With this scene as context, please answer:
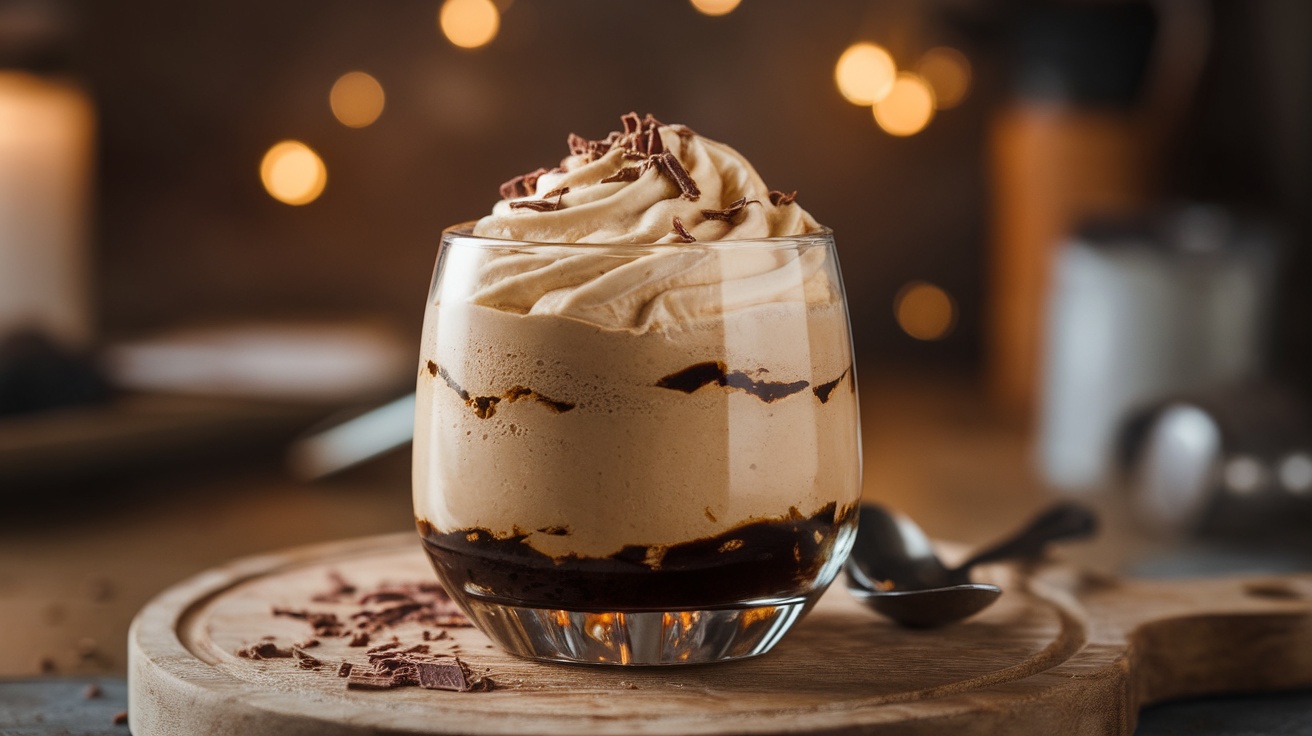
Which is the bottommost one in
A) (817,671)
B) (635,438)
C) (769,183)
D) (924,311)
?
(924,311)

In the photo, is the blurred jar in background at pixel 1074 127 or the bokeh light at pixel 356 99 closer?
the blurred jar in background at pixel 1074 127

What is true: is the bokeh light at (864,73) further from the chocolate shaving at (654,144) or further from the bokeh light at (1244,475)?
the chocolate shaving at (654,144)

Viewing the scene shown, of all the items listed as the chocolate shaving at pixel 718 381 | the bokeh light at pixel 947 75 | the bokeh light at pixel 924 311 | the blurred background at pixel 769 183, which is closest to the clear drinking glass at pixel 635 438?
the chocolate shaving at pixel 718 381

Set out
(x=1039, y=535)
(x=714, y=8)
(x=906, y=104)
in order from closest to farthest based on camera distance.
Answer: (x=1039, y=535), (x=906, y=104), (x=714, y=8)

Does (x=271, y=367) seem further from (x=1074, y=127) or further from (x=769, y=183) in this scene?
(x=1074, y=127)

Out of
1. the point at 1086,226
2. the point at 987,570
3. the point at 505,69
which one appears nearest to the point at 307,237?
the point at 505,69

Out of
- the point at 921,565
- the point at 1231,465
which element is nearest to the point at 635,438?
the point at 921,565

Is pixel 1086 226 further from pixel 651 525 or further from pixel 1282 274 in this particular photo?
pixel 651 525

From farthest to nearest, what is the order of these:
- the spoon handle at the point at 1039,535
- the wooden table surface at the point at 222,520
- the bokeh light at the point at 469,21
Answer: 1. the bokeh light at the point at 469,21
2. the wooden table surface at the point at 222,520
3. the spoon handle at the point at 1039,535
